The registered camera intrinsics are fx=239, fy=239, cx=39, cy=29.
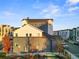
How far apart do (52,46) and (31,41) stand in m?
3.20

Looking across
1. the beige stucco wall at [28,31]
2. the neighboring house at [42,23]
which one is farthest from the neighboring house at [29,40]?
the neighboring house at [42,23]

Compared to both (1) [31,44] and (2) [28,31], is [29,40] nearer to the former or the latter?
(1) [31,44]

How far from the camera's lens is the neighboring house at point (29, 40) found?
1362 inches

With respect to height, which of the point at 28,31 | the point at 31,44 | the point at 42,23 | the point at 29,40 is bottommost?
the point at 31,44

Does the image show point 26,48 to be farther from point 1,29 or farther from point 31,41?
point 1,29

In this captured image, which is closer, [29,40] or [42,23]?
[29,40]

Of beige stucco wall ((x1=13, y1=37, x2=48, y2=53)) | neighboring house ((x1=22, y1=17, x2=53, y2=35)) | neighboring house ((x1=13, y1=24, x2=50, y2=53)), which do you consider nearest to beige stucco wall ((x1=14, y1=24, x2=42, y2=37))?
neighboring house ((x1=13, y1=24, x2=50, y2=53))

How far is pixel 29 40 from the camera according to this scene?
116ft

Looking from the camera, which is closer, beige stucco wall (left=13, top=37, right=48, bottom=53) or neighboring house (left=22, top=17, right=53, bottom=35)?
beige stucco wall (left=13, top=37, right=48, bottom=53)

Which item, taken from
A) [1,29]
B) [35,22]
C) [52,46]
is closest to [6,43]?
[52,46]

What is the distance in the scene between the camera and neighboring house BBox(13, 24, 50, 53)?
113 ft

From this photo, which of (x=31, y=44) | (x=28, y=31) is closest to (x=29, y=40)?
(x=31, y=44)

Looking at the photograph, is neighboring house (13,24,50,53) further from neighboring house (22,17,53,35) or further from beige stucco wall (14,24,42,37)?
neighboring house (22,17,53,35)

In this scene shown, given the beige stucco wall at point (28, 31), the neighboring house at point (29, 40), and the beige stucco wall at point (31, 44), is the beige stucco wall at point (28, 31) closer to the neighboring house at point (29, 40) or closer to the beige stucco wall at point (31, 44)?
the neighboring house at point (29, 40)
